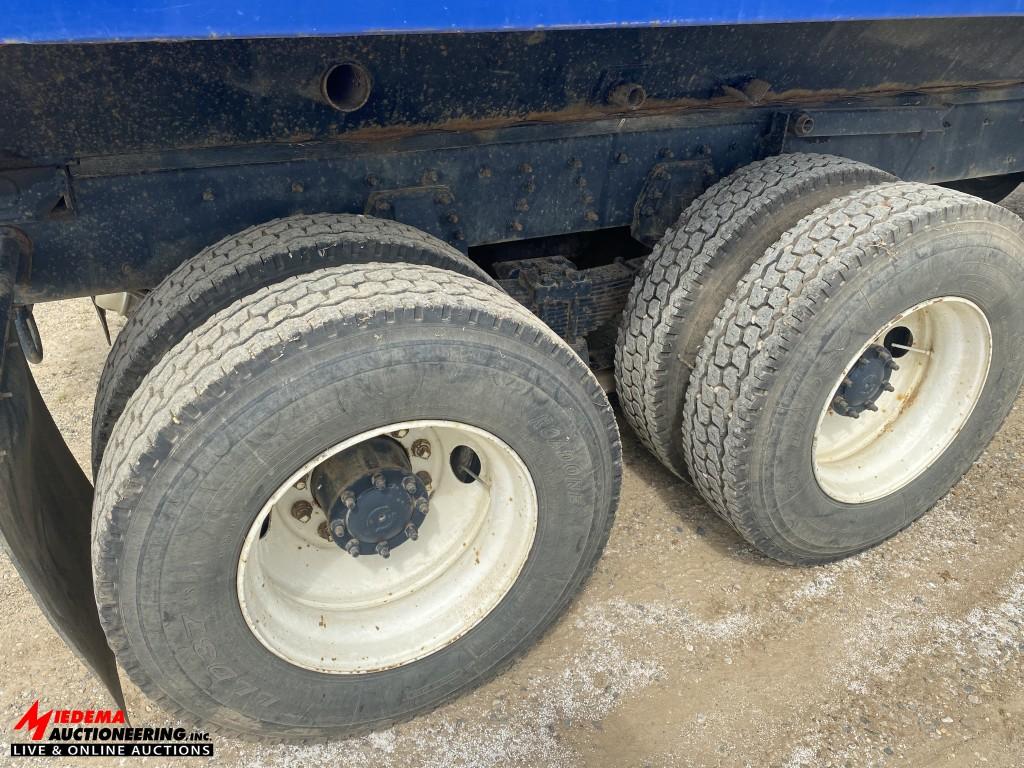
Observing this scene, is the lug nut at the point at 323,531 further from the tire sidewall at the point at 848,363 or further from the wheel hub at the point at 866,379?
the wheel hub at the point at 866,379

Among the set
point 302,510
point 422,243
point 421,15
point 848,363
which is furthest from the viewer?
point 848,363

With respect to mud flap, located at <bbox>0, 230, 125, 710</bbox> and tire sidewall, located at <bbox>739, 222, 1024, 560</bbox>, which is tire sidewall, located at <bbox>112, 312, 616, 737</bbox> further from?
tire sidewall, located at <bbox>739, 222, 1024, 560</bbox>

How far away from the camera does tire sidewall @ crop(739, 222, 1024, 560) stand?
7.77 ft

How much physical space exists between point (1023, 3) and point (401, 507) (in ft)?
7.39

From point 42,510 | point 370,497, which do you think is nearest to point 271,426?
point 370,497

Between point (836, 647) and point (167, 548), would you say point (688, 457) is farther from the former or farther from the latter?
point (167, 548)

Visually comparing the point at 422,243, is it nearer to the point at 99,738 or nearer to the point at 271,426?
the point at 271,426

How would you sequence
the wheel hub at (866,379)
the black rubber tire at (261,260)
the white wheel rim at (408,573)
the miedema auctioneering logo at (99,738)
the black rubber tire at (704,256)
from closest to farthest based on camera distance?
the black rubber tire at (261,260) < the white wheel rim at (408,573) < the miedema auctioneering logo at (99,738) < the black rubber tire at (704,256) < the wheel hub at (866,379)

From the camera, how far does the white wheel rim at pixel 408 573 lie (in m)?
2.20

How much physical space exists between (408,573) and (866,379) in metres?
1.71

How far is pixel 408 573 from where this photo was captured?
2420mm

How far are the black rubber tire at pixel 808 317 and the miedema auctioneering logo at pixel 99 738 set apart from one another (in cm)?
185

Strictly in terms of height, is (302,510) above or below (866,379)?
below

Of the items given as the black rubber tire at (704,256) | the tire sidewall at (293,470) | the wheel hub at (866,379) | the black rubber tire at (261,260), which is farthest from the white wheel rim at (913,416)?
the black rubber tire at (261,260)
